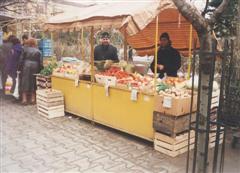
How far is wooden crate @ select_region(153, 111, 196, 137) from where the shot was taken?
4.52m

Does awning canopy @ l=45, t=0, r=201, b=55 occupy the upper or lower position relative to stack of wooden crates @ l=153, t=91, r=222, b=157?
upper

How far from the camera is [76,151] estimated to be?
4781 millimetres

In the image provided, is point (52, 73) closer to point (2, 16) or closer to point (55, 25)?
point (55, 25)

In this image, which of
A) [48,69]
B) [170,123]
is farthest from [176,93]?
[48,69]

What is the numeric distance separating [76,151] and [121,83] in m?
1.49

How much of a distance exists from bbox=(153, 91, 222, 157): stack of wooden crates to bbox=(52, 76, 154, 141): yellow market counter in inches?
7.6

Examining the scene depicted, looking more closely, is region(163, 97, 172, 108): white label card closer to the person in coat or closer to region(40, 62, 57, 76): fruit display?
region(40, 62, 57, 76): fruit display

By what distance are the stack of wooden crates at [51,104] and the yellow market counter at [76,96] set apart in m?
0.16

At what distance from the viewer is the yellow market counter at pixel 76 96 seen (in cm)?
628

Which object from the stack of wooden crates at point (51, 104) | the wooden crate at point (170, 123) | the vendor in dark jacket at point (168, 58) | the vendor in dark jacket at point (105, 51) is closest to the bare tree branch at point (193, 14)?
the wooden crate at point (170, 123)

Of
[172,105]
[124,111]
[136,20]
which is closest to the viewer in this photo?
[136,20]

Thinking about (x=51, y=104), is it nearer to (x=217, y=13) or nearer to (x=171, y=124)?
(x=171, y=124)

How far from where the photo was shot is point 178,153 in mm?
4637

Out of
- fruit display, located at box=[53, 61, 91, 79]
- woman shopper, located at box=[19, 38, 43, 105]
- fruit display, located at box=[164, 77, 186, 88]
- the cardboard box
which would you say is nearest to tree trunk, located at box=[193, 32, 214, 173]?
the cardboard box
